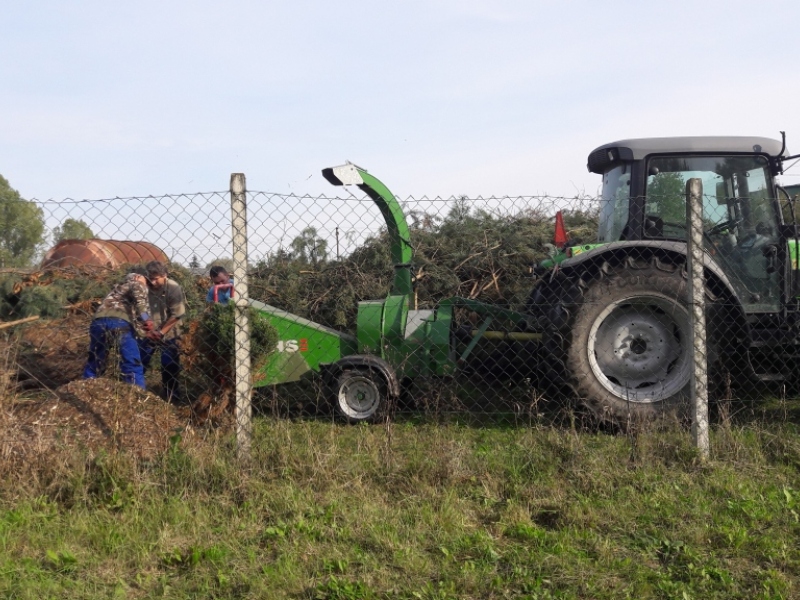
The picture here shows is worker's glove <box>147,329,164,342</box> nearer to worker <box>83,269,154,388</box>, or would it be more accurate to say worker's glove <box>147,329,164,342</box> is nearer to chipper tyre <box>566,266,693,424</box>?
worker <box>83,269,154,388</box>

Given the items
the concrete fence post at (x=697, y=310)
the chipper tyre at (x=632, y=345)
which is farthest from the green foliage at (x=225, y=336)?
the concrete fence post at (x=697, y=310)

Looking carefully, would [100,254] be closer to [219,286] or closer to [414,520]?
[219,286]

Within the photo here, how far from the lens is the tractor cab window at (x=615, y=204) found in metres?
6.13

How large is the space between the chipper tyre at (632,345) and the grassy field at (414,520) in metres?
0.74


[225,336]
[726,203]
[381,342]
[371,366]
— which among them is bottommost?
[371,366]

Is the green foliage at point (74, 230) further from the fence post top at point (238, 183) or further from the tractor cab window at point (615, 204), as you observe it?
the tractor cab window at point (615, 204)

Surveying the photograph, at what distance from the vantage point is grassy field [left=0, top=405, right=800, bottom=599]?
312cm

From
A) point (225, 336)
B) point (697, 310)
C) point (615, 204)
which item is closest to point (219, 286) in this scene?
point (225, 336)

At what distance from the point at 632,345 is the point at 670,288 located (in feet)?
1.63

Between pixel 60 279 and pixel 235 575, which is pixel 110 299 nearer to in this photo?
pixel 60 279

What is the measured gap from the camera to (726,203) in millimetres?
5828

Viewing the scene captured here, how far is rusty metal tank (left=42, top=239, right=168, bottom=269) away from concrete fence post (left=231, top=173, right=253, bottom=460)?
5381mm

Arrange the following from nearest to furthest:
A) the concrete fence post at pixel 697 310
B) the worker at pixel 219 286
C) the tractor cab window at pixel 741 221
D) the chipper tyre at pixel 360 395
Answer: the concrete fence post at pixel 697 310, the tractor cab window at pixel 741 221, the chipper tyre at pixel 360 395, the worker at pixel 219 286

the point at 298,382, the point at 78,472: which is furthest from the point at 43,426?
the point at 298,382
